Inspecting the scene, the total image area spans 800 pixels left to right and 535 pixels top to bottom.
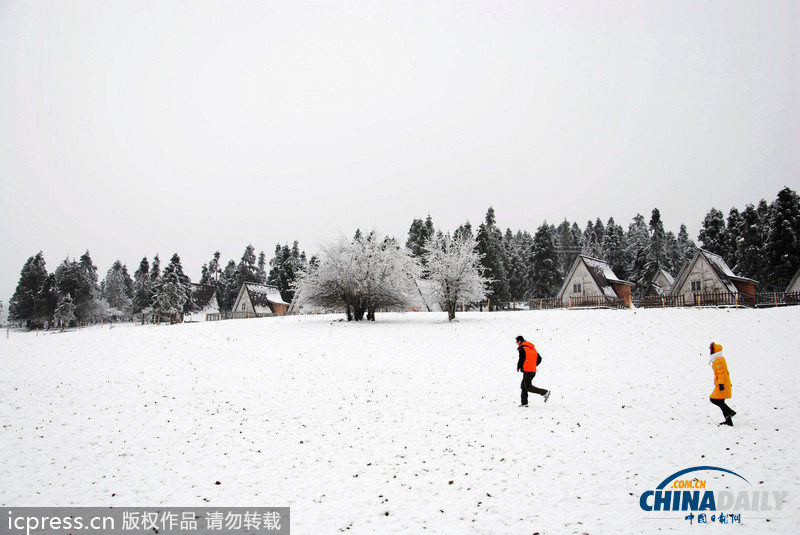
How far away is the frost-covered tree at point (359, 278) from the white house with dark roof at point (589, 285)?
853 inches

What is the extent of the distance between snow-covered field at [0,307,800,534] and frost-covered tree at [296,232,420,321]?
1401 centimetres

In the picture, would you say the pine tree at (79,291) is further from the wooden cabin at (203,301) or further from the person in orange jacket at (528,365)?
the person in orange jacket at (528,365)

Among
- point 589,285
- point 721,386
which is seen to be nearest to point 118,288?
point 589,285

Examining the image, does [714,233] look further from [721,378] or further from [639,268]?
[721,378]

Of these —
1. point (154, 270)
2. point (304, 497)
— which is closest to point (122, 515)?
point (304, 497)

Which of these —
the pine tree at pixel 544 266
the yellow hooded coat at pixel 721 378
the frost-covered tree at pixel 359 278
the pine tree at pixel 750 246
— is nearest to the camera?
the yellow hooded coat at pixel 721 378

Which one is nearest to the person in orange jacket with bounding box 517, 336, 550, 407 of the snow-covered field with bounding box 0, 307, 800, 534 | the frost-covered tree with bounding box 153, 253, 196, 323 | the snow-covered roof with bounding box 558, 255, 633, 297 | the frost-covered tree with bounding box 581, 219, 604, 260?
the snow-covered field with bounding box 0, 307, 800, 534

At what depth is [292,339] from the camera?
92.3 ft

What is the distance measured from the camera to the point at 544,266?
68062 mm

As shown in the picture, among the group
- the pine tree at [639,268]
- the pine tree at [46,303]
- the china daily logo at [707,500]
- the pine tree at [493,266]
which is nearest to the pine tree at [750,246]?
the pine tree at [639,268]

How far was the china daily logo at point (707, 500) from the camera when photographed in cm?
681

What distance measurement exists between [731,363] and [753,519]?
51.4ft

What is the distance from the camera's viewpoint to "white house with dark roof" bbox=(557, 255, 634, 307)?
47.6 metres

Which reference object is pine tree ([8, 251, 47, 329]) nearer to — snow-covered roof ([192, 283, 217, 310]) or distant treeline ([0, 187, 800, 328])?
distant treeline ([0, 187, 800, 328])
